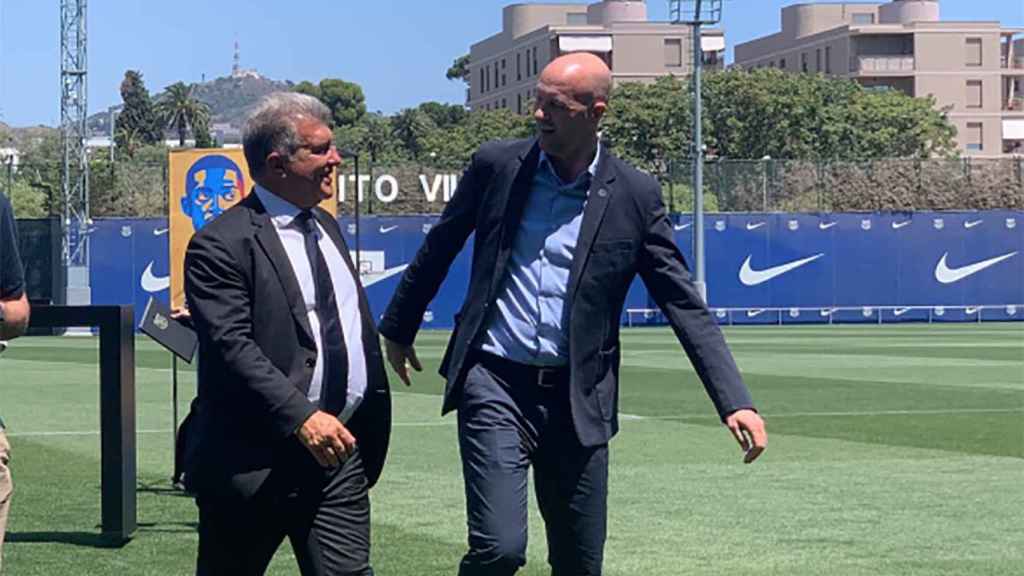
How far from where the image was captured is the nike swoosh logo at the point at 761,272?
2238 inches

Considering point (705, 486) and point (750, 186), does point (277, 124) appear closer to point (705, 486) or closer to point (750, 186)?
point (705, 486)

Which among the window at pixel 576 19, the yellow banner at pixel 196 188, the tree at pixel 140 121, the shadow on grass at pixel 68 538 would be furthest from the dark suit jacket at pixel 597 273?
the tree at pixel 140 121

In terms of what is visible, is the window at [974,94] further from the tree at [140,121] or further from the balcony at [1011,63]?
the tree at [140,121]

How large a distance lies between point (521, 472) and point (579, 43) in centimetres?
12046

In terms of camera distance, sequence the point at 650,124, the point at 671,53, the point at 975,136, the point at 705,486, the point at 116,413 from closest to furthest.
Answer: the point at 116,413, the point at 705,486, the point at 650,124, the point at 975,136, the point at 671,53

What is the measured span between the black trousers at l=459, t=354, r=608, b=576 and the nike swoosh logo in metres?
50.8

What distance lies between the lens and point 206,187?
12.4 meters

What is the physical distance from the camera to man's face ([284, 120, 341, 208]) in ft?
18.7

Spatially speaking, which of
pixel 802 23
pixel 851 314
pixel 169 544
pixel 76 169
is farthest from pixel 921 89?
pixel 169 544

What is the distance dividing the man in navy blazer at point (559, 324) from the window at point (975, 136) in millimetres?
131119

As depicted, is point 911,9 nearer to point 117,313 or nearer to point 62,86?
point 62,86

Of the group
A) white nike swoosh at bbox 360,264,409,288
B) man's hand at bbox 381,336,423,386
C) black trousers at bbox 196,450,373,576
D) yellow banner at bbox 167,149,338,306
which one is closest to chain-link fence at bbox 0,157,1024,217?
white nike swoosh at bbox 360,264,409,288

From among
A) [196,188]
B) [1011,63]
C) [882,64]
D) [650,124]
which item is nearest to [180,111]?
[882,64]

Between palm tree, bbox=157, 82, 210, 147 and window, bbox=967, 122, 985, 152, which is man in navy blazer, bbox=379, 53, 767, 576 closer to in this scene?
window, bbox=967, 122, 985, 152
